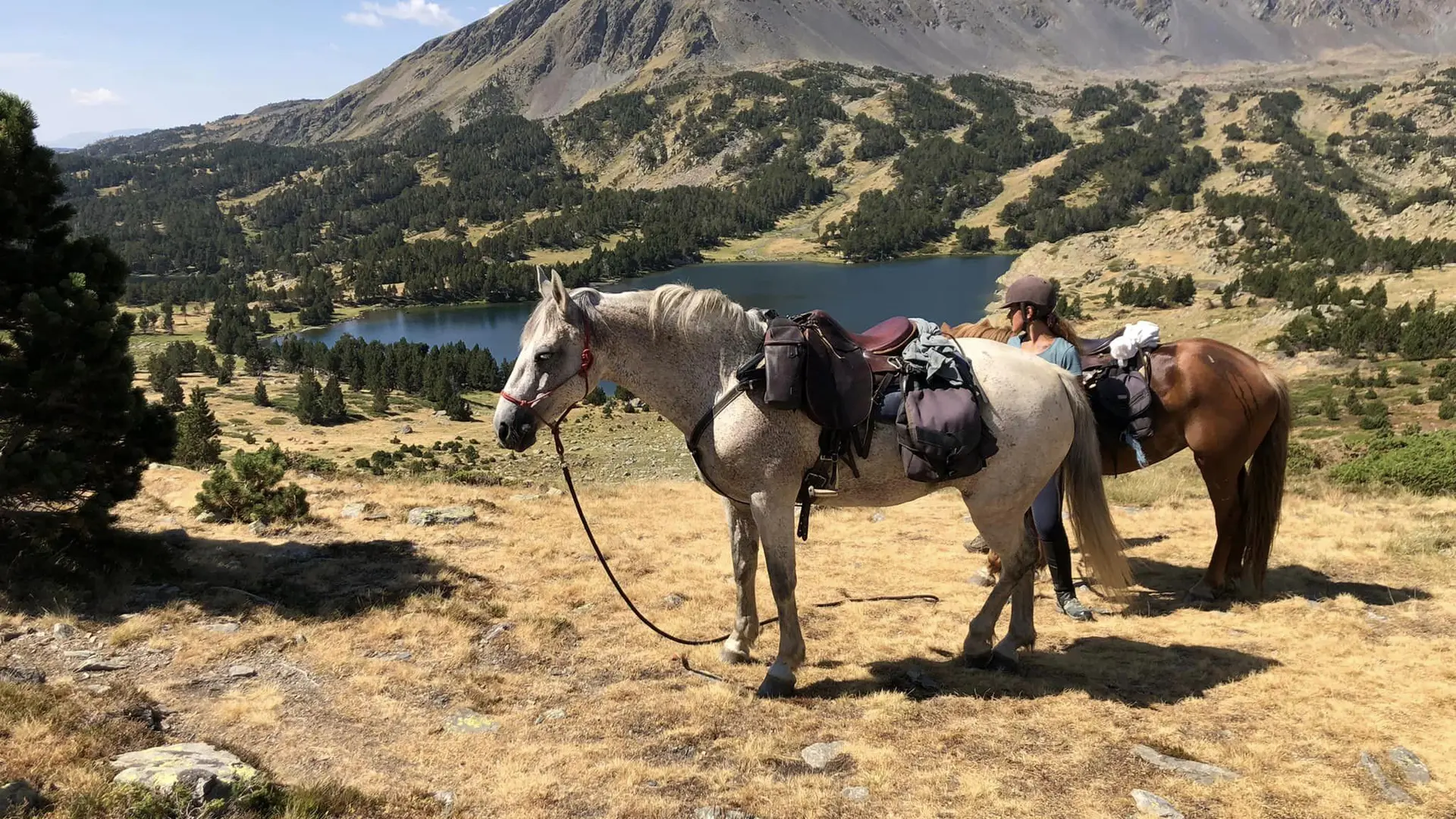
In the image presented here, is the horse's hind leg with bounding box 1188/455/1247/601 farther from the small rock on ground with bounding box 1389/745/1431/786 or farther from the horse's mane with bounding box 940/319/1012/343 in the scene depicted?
the small rock on ground with bounding box 1389/745/1431/786

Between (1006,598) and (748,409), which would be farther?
(1006,598)

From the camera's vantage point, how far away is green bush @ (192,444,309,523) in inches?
391

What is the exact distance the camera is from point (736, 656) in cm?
591

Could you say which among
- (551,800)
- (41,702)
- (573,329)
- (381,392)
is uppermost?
(573,329)

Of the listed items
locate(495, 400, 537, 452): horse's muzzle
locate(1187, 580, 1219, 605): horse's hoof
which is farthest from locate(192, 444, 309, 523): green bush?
locate(1187, 580, 1219, 605): horse's hoof

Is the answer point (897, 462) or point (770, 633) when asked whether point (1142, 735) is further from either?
point (770, 633)

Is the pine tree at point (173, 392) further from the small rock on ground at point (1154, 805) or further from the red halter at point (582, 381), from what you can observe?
the small rock on ground at point (1154, 805)

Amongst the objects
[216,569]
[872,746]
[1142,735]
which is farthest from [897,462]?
[216,569]

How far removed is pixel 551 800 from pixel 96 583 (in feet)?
19.3

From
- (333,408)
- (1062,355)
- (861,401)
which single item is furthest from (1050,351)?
(333,408)

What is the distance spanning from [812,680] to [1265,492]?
187 inches

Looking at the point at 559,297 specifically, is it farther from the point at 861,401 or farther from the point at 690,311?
the point at 861,401

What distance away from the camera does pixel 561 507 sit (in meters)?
11.8

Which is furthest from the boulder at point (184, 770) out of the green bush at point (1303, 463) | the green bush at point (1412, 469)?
the green bush at point (1303, 463)
